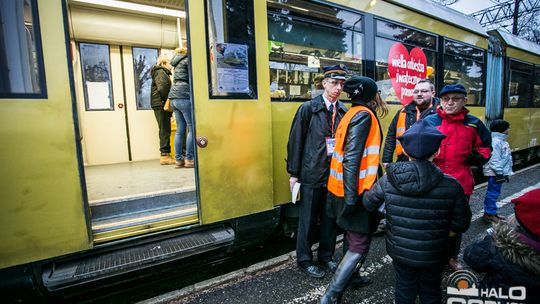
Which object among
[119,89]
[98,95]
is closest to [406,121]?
[119,89]

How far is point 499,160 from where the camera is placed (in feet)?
13.6

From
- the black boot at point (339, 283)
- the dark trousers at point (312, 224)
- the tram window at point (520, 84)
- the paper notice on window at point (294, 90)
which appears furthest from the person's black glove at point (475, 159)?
the tram window at point (520, 84)

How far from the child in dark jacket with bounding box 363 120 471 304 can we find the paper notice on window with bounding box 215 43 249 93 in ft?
5.27

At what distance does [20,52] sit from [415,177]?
2.73m

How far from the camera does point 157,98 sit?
4.75m

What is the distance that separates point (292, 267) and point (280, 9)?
8.79 feet

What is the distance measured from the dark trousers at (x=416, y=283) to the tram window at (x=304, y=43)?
2033mm

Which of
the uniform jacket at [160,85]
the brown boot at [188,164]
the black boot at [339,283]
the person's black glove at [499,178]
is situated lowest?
the black boot at [339,283]

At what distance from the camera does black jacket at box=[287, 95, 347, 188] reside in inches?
105

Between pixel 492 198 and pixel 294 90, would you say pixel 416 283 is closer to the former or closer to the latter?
pixel 294 90

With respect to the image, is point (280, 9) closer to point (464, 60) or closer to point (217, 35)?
point (217, 35)

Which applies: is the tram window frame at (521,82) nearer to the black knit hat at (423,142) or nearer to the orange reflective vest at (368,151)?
the orange reflective vest at (368,151)

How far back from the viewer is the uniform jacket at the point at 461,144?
2492 mm

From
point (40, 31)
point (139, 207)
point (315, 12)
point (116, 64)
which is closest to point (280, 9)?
point (315, 12)
